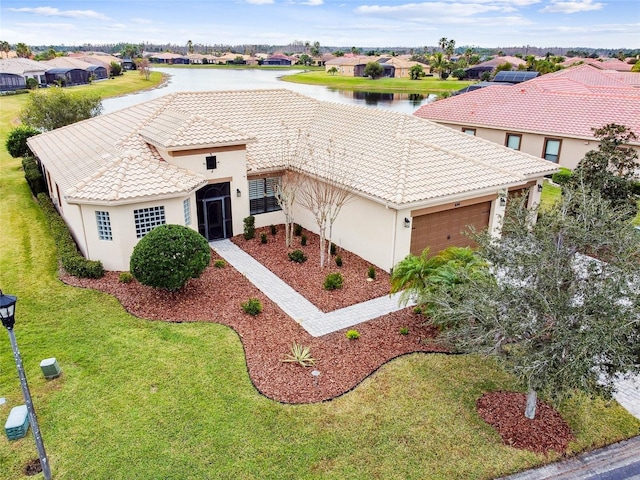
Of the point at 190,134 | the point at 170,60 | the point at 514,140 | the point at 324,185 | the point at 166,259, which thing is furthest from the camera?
the point at 170,60

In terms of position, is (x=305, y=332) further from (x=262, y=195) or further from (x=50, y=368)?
(x=262, y=195)

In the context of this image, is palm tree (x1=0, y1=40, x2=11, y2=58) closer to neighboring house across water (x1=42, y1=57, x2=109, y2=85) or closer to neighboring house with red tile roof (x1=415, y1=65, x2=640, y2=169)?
neighboring house across water (x1=42, y1=57, x2=109, y2=85)

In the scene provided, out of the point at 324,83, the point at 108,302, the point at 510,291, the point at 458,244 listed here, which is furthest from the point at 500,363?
the point at 324,83

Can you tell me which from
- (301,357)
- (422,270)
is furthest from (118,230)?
(422,270)

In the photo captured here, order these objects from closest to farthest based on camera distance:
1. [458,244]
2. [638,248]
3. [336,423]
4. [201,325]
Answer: [638,248]
[336,423]
[201,325]
[458,244]

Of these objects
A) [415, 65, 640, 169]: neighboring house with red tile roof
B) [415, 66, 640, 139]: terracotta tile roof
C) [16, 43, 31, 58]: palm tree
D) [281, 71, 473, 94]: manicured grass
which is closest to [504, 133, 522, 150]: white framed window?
[415, 65, 640, 169]: neighboring house with red tile roof

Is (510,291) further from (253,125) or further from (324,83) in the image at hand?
(324,83)

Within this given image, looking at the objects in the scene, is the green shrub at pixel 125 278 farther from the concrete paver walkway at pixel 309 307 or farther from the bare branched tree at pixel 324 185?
the bare branched tree at pixel 324 185
